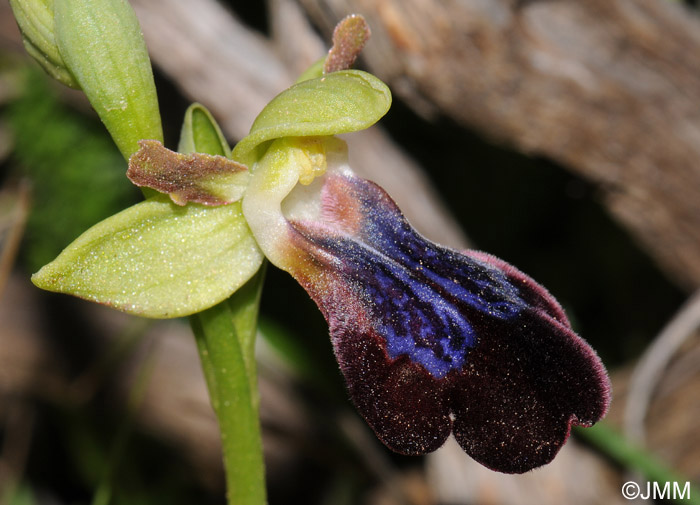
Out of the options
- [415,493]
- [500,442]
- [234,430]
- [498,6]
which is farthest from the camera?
[415,493]

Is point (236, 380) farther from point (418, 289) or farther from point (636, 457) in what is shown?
point (636, 457)

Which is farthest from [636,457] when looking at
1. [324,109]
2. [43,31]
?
[43,31]

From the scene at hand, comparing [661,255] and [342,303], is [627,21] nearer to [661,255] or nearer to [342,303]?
[661,255]

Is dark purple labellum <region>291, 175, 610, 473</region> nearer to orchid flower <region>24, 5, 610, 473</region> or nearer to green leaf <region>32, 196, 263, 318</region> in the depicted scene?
orchid flower <region>24, 5, 610, 473</region>

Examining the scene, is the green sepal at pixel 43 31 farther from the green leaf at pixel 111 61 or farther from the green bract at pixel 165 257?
the green bract at pixel 165 257

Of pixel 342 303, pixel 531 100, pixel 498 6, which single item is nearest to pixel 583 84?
pixel 531 100

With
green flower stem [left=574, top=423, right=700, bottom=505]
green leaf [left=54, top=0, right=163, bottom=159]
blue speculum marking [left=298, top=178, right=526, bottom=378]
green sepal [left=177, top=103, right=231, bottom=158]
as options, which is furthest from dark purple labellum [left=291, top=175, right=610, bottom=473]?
green flower stem [left=574, top=423, right=700, bottom=505]

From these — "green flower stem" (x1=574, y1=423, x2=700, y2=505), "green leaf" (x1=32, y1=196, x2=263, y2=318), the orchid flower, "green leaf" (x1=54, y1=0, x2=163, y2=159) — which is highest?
"green leaf" (x1=54, y1=0, x2=163, y2=159)
